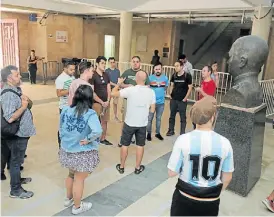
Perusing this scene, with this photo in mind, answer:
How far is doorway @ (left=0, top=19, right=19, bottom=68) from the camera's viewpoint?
10.0m

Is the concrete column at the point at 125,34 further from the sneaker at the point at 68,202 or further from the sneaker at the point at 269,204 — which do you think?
the sneaker at the point at 269,204

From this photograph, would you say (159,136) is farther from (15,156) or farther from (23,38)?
(23,38)

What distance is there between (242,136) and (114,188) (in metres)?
1.61

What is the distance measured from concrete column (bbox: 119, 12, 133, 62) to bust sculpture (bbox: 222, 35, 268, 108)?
6.20 m

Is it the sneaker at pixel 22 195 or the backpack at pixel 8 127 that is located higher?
the backpack at pixel 8 127

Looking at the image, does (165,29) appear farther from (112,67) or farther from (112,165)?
(112,165)

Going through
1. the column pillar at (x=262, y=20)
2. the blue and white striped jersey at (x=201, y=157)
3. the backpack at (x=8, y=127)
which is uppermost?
the column pillar at (x=262, y=20)

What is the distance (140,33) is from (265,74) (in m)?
6.19

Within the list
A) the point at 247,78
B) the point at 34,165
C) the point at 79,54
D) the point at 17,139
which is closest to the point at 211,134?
the point at 247,78

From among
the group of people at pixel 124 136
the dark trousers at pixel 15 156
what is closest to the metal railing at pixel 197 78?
the group of people at pixel 124 136

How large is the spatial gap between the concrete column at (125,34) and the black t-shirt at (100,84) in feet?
16.8

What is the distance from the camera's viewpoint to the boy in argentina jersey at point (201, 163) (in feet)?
5.38

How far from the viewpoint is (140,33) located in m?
13.4

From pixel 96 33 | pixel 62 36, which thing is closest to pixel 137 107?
pixel 62 36
